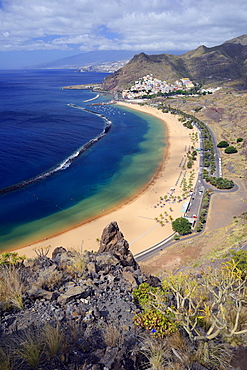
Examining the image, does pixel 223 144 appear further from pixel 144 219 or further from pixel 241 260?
pixel 241 260

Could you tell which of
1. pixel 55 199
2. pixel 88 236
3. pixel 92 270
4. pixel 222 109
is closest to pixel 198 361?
pixel 92 270

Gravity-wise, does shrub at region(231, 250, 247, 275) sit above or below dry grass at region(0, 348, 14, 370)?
below

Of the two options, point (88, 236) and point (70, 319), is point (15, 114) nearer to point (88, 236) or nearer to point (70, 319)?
point (88, 236)

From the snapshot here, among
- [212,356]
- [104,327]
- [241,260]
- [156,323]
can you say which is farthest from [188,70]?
[212,356]

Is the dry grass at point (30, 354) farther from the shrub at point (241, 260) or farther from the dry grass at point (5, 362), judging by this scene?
the shrub at point (241, 260)

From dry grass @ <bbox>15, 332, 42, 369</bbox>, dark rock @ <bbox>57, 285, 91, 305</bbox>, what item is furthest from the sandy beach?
dry grass @ <bbox>15, 332, 42, 369</bbox>

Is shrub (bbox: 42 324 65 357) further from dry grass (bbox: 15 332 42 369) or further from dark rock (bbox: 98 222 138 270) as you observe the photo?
dark rock (bbox: 98 222 138 270)
